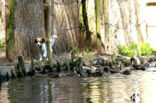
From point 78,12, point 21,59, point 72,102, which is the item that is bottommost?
point 72,102

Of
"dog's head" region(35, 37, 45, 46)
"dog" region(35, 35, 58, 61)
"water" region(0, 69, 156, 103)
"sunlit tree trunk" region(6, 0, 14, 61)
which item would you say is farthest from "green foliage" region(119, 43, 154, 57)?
"water" region(0, 69, 156, 103)

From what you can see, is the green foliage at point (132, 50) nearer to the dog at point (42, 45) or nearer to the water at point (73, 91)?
the dog at point (42, 45)

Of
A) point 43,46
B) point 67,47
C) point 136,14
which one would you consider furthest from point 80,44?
point 136,14

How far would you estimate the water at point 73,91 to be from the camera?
6.91 metres

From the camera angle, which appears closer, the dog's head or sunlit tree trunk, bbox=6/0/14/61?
sunlit tree trunk, bbox=6/0/14/61

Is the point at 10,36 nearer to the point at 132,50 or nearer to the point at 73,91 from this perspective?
the point at 73,91

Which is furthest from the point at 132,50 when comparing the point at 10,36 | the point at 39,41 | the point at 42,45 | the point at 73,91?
the point at 73,91

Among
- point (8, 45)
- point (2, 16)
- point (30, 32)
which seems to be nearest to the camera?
point (8, 45)

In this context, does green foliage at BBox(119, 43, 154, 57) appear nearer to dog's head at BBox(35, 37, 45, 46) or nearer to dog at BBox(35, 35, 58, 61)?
dog at BBox(35, 35, 58, 61)

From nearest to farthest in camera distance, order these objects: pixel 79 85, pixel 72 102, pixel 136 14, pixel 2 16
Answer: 1. pixel 72 102
2. pixel 79 85
3. pixel 2 16
4. pixel 136 14

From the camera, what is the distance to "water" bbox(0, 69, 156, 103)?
691 cm

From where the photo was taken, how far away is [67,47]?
15000 mm

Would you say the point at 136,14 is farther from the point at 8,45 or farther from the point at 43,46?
the point at 8,45

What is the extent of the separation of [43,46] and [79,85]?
539 centimetres
